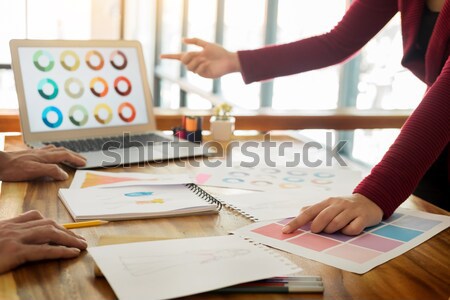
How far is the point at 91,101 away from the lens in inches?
75.0

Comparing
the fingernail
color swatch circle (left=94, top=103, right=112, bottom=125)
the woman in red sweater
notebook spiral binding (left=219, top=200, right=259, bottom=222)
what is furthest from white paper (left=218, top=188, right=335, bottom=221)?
color swatch circle (left=94, top=103, right=112, bottom=125)

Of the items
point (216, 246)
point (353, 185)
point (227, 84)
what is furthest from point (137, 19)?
point (216, 246)

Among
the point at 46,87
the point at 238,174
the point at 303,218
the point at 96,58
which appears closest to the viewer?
the point at 303,218

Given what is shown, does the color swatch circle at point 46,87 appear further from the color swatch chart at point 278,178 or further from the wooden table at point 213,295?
the wooden table at point 213,295

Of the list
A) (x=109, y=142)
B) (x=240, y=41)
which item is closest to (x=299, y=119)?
(x=109, y=142)

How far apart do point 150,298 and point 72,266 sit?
185 millimetres

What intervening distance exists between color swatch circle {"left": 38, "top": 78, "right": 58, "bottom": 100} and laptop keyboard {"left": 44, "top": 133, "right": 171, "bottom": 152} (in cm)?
14

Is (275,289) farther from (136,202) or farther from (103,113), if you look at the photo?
(103,113)

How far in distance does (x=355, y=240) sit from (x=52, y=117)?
108 cm

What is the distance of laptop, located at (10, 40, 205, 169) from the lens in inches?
70.7

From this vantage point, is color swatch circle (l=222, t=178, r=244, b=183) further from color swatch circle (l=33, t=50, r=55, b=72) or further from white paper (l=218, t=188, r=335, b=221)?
color swatch circle (l=33, t=50, r=55, b=72)

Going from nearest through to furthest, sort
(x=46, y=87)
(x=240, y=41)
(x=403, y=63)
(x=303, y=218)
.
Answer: (x=303, y=218), (x=403, y=63), (x=46, y=87), (x=240, y=41)

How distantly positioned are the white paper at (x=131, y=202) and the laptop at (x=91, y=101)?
0.32 m

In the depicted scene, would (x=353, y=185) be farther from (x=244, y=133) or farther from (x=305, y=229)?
(x=244, y=133)
